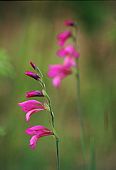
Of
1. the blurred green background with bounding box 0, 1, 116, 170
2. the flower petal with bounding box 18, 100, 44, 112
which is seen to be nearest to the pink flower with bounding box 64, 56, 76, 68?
the blurred green background with bounding box 0, 1, 116, 170

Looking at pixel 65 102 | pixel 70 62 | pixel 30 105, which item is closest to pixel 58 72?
pixel 70 62

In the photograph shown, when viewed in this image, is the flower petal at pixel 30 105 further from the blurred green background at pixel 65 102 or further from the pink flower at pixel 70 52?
the pink flower at pixel 70 52

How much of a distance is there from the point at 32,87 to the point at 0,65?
1.37m

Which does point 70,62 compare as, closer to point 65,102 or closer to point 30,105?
point 30,105


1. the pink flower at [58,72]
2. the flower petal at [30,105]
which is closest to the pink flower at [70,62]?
the pink flower at [58,72]

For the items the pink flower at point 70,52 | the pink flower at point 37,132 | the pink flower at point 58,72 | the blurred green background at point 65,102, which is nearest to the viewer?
the pink flower at point 37,132

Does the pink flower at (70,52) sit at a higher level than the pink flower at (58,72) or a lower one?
higher

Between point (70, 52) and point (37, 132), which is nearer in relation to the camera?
point (37, 132)

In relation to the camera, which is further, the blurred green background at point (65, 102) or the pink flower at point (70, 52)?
the blurred green background at point (65, 102)

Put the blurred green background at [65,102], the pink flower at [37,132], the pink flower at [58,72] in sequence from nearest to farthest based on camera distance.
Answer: the pink flower at [37,132] < the pink flower at [58,72] < the blurred green background at [65,102]

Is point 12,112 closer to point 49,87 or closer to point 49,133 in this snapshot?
point 49,87

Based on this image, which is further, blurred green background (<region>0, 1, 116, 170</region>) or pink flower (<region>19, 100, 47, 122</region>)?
blurred green background (<region>0, 1, 116, 170</region>)

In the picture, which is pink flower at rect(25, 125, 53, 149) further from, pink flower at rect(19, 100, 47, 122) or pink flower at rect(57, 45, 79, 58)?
pink flower at rect(57, 45, 79, 58)

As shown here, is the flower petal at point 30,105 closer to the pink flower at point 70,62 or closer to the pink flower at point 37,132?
the pink flower at point 37,132
